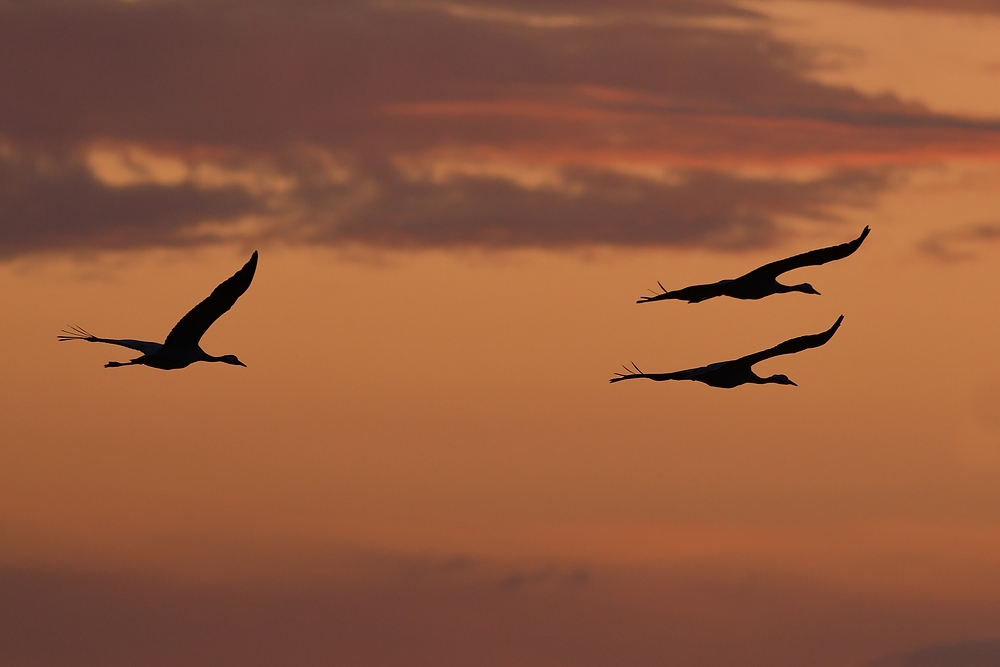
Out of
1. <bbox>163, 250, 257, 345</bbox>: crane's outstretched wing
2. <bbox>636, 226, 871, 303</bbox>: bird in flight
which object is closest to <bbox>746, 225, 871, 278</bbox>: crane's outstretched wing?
<bbox>636, 226, 871, 303</bbox>: bird in flight

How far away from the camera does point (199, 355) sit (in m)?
79.8

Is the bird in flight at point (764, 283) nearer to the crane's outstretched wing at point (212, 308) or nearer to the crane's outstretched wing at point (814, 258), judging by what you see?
the crane's outstretched wing at point (814, 258)

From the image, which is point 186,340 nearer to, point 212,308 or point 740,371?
point 212,308

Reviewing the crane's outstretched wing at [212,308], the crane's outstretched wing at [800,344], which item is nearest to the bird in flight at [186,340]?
the crane's outstretched wing at [212,308]

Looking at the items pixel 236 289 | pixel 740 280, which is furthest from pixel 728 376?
pixel 236 289

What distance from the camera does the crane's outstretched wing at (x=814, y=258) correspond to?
247 ft

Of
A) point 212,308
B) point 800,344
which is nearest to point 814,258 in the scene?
point 800,344

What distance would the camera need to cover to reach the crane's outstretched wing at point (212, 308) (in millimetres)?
74363

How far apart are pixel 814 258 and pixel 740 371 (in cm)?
628

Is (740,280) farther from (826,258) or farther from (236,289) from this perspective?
(236,289)

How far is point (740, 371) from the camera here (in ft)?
267

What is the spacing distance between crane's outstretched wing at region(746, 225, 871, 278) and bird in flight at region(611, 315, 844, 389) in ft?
8.11

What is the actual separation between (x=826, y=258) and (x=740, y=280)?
12.7 ft

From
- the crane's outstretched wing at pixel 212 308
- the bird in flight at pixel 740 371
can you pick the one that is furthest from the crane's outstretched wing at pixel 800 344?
the crane's outstretched wing at pixel 212 308
